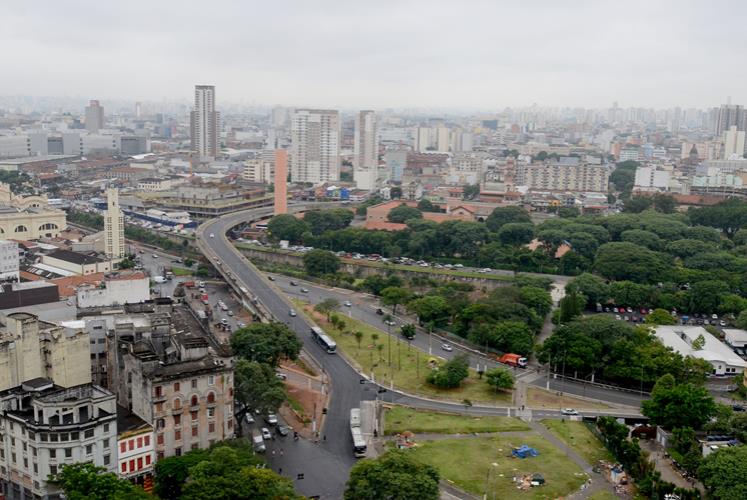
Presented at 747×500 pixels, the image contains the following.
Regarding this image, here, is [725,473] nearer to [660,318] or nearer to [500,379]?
[500,379]

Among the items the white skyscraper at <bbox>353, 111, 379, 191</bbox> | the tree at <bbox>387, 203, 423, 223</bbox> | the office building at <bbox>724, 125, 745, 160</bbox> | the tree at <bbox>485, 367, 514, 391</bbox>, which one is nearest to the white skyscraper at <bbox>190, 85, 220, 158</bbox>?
the white skyscraper at <bbox>353, 111, 379, 191</bbox>

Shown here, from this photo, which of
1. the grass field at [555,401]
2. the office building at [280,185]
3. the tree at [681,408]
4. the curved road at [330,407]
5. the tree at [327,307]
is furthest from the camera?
the office building at [280,185]

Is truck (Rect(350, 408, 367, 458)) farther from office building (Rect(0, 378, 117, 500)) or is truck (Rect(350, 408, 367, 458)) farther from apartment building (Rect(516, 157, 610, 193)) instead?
apartment building (Rect(516, 157, 610, 193))

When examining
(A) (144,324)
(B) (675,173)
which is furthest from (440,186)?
(A) (144,324)

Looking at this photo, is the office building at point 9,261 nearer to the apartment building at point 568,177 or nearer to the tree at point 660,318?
the tree at point 660,318

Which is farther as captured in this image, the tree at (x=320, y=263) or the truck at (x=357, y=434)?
the tree at (x=320, y=263)

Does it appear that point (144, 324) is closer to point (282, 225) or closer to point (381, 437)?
point (381, 437)

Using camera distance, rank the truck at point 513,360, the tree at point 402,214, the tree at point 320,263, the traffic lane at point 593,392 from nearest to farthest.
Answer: the traffic lane at point 593,392 < the truck at point 513,360 < the tree at point 320,263 < the tree at point 402,214

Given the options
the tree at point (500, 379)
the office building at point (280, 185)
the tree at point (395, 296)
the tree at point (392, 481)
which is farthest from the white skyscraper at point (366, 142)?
the tree at point (392, 481)
